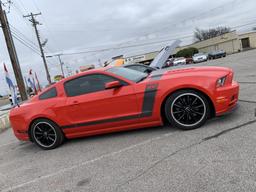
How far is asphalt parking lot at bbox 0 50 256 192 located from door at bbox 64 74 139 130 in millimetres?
444

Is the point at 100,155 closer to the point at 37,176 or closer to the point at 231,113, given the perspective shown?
the point at 37,176

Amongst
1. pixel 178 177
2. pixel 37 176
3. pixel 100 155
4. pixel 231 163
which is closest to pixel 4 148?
pixel 37 176

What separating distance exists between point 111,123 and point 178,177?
208 centimetres

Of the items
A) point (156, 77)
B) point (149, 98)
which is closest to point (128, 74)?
point (156, 77)

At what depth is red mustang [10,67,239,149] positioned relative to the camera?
15.0 feet

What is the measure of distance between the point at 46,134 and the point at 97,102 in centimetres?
135

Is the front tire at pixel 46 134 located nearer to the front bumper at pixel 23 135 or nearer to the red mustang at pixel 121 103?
the red mustang at pixel 121 103

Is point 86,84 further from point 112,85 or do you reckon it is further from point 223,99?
point 223,99

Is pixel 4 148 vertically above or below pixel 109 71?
below

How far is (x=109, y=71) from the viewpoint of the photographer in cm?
518

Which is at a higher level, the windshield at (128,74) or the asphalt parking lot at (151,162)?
the windshield at (128,74)

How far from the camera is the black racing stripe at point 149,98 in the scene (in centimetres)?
470

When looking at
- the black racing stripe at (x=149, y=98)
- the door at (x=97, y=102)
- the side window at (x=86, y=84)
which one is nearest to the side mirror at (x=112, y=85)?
the door at (x=97, y=102)

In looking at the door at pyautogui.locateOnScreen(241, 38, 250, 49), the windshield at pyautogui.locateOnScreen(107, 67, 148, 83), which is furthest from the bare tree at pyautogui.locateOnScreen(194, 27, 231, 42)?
the windshield at pyautogui.locateOnScreen(107, 67, 148, 83)
